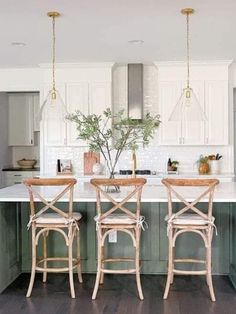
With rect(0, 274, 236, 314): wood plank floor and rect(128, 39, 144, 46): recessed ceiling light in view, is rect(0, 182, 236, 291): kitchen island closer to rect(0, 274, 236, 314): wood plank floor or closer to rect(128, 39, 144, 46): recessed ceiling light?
rect(0, 274, 236, 314): wood plank floor

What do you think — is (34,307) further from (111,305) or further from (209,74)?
(209,74)

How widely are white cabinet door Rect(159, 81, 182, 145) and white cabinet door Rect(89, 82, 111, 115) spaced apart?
2.61ft

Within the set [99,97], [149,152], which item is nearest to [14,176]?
[99,97]

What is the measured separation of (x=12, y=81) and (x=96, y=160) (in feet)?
6.06

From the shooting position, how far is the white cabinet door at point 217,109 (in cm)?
662

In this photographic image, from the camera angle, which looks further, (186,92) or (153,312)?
(186,92)

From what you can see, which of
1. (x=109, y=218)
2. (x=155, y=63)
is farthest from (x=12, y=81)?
(x=109, y=218)

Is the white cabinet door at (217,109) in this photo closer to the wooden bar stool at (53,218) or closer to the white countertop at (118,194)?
the white countertop at (118,194)

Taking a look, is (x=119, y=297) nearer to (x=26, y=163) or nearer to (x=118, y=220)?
(x=118, y=220)

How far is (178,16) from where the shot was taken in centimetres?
437

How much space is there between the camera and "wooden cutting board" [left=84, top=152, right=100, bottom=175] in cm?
697

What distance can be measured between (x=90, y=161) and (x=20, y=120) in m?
1.95

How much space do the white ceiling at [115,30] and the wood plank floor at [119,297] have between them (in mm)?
2557

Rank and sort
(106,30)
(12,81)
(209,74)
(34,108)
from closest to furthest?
1. (106,30)
2. (209,74)
3. (12,81)
4. (34,108)
